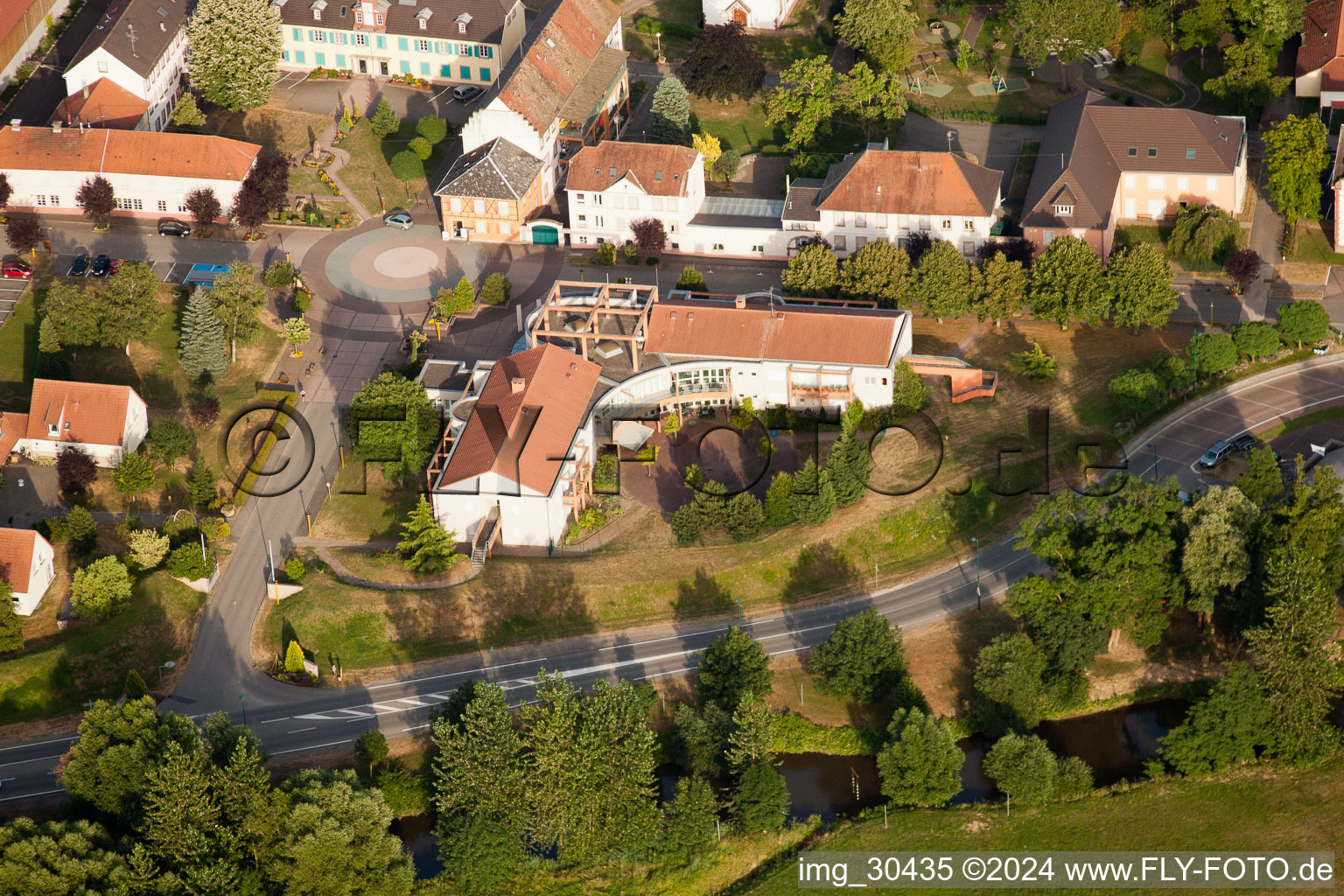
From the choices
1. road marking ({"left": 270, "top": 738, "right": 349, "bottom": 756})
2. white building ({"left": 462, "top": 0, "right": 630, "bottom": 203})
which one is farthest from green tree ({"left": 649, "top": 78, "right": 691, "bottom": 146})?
road marking ({"left": 270, "top": 738, "right": 349, "bottom": 756})

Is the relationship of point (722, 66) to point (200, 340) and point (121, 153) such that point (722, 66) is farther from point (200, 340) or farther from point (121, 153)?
point (200, 340)

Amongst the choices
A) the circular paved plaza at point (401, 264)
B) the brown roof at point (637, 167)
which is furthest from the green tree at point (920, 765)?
the circular paved plaza at point (401, 264)

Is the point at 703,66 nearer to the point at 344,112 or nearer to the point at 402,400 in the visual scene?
the point at 344,112

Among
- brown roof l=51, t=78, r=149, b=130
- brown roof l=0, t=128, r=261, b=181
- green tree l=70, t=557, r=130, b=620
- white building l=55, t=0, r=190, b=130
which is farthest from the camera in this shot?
white building l=55, t=0, r=190, b=130

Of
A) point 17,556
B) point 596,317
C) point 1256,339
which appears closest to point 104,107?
point 596,317

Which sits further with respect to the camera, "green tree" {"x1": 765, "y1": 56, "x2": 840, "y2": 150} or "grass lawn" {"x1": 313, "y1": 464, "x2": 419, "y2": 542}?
"green tree" {"x1": 765, "y1": 56, "x2": 840, "y2": 150}

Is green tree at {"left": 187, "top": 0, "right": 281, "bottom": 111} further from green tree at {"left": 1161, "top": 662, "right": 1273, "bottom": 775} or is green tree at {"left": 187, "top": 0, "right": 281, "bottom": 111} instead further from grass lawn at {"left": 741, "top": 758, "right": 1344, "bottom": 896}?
green tree at {"left": 1161, "top": 662, "right": 1273, "bottom": 775}
